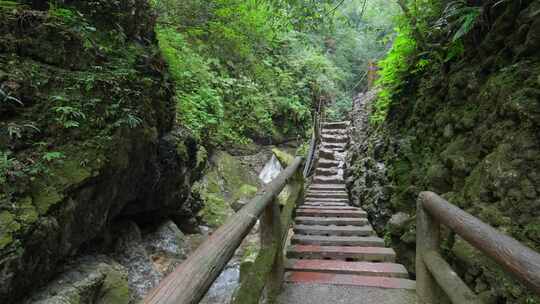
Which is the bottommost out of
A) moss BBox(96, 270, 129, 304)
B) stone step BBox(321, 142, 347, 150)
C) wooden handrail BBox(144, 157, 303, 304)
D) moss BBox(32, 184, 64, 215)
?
moss BBox(96, 270, 129, 304)

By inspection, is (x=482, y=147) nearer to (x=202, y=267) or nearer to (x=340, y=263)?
(x=340, y=263)

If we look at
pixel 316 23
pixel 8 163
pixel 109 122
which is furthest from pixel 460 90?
pixel 8 163

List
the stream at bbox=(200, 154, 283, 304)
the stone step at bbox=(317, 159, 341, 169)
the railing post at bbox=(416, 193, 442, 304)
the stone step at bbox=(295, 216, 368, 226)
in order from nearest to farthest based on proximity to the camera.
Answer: the railing post at bbox=(416, 193, 442, 304) < the stone step at bbox=(295, 216, 368, 226) < the stream at bbox=(200, 154, 283, 304) < the stone step at bbox=(317, 159, 341, 169)

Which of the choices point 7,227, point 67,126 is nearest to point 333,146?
point 67,126

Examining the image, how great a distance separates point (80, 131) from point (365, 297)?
11.1 ft

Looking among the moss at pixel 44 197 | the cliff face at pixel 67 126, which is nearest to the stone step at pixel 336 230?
the cliff face at pixel 67 126

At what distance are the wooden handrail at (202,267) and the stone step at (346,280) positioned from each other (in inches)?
49.5

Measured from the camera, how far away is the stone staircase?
248cm

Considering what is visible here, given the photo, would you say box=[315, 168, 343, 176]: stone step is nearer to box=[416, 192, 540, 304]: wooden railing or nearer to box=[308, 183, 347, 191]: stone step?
box=[308, 183, 347, 191]: stone step

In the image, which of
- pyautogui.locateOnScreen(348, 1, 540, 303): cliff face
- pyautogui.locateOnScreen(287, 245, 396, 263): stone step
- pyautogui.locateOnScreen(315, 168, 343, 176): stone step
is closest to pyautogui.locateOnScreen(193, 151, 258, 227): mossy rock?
pyautogui.locateOnScreen(315, 168, 343, 176): stone step

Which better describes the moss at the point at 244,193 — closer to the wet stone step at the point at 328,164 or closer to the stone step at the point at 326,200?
the wet stone step at the point at 328,164

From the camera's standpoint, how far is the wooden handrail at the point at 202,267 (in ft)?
3.07

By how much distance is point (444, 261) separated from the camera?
1982 millimetres

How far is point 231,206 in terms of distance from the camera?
8.21 m
